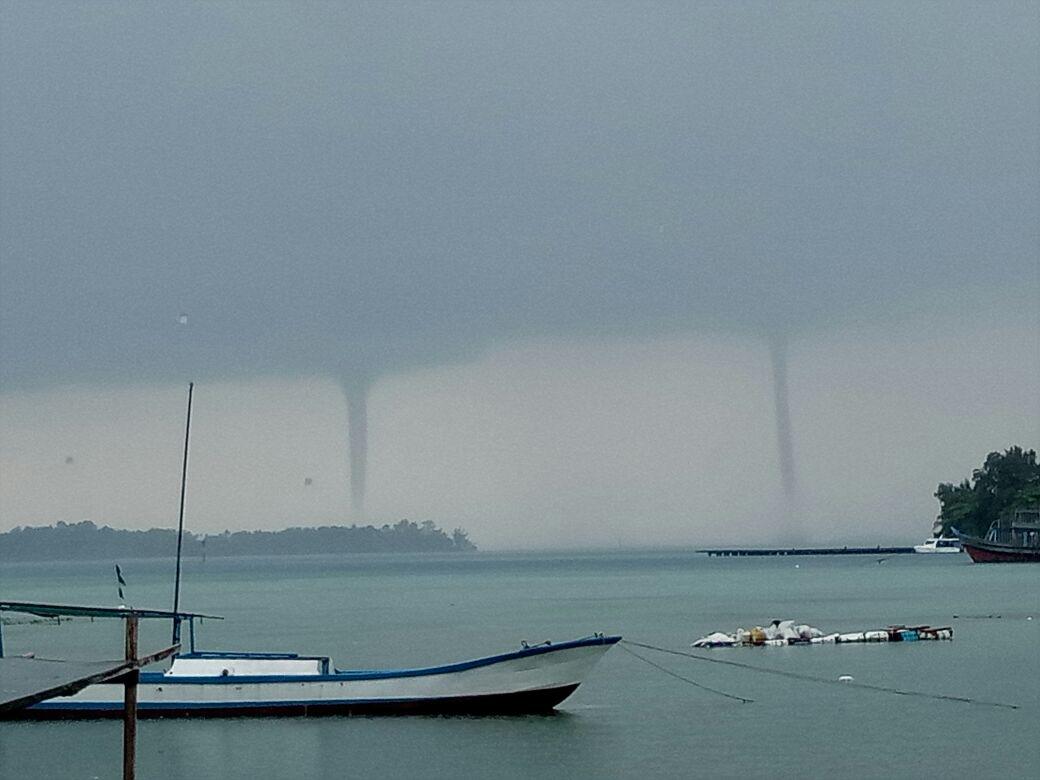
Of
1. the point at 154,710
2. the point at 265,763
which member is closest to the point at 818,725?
the point at 265,763

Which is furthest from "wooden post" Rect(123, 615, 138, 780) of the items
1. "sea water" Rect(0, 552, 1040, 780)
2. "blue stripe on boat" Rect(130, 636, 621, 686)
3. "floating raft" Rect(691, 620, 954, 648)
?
"floating raft" Rect(691, 620, 954, 648)

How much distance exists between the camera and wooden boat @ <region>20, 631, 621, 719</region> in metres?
46.4

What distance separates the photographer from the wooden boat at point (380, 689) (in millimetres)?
46375

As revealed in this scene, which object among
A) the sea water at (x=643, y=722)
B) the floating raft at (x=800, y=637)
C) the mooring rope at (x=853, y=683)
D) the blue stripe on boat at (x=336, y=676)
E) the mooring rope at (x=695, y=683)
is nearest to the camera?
the sea water at (x=643, y=722)

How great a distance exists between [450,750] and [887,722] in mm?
14426

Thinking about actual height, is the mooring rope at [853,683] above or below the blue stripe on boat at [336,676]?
below

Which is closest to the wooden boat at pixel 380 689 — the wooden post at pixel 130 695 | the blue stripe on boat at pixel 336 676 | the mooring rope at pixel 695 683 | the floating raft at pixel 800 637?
the blue stripe on boat at pixel 336 676

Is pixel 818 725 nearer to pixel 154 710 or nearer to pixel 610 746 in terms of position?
pixel 610 746

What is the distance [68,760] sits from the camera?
42.8 meters

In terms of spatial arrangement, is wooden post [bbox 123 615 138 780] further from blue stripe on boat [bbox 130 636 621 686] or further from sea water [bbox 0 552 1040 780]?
blue stripe on boat [bbox 130 636 621 686]

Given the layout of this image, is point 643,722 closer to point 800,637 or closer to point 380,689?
point 380,689

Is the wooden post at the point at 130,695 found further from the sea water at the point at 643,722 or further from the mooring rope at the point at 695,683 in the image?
the mooring rope at the point at 695,683

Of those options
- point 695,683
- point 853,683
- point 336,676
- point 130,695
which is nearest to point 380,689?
point 336,676

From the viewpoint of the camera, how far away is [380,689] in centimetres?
Answer: 4662
